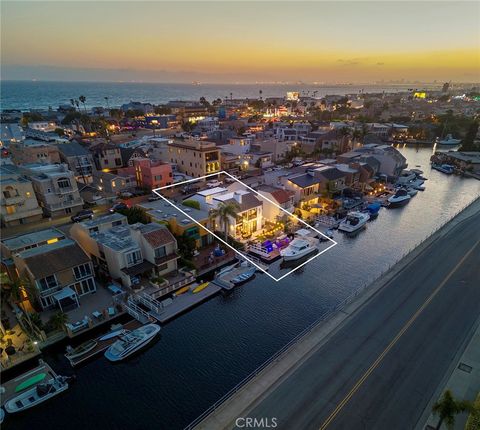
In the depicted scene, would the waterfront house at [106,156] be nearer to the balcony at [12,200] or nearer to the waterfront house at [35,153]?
the waterfront house at [35,153]

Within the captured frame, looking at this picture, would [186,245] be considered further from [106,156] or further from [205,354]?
[106,156]

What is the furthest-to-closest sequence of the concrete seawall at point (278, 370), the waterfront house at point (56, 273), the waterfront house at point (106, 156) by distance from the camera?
the waterfront house at point (106, 156), the waterfront house at point (56, 273), the concrete seawall at point (278, 370)

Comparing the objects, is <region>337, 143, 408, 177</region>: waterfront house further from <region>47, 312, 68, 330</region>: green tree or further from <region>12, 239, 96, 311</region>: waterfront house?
<region>47, 312, 68, 330</region>: green tree

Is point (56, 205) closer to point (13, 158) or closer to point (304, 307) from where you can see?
point (13, 158)

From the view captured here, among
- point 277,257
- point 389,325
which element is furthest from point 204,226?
point 389,325

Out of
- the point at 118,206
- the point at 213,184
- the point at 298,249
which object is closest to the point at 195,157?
the point at 213,184

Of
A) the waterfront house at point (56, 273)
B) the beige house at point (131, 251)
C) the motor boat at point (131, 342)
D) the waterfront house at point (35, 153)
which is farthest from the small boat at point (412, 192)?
the waterfront house at point (35, 153)
